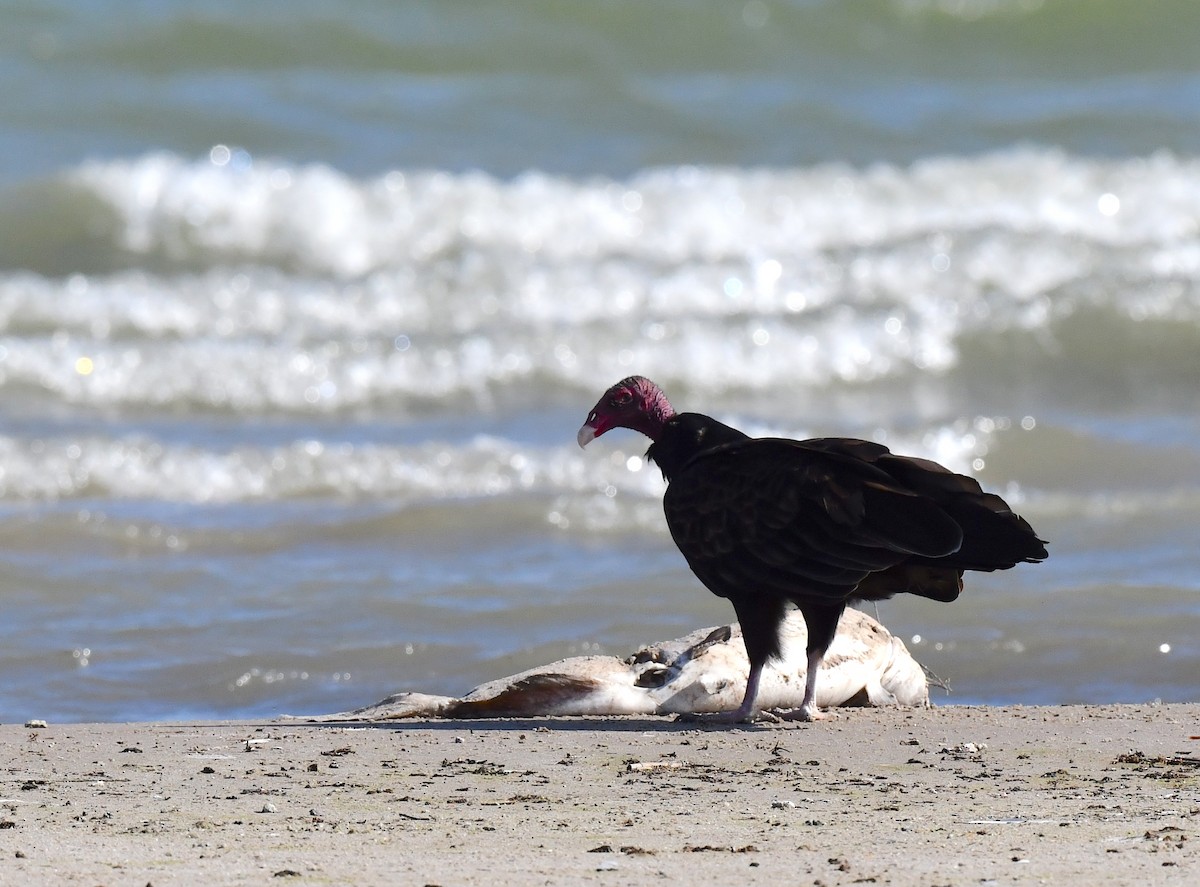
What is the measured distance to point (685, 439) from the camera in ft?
16.2

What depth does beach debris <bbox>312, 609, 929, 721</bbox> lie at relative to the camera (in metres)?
4.73

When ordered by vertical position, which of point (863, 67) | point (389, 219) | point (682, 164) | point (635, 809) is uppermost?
point (863, 67)

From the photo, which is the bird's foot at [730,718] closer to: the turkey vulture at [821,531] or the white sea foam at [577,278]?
the turkey vulture at [821,531]

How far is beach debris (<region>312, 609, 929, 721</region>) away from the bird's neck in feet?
1.65

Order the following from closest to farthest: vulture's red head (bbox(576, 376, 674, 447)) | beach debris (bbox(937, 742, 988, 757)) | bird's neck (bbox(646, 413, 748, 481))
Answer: beach debris (bbox(937, 742, 988, 757)), bird's neck (bbox(646, 413, 748, 481)), vulture's red head (bbox(576, 376, 674, 447))

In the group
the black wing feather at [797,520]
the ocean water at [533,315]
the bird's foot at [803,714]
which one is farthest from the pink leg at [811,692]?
the ocean water at [533,315]

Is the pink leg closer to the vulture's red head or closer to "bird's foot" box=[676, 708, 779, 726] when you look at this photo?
"bird's foot" box=[676, 708, 779, 726]

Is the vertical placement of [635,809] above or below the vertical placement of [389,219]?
below

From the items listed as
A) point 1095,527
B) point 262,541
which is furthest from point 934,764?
point 262,541

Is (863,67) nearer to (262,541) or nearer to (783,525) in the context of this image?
(262,541)

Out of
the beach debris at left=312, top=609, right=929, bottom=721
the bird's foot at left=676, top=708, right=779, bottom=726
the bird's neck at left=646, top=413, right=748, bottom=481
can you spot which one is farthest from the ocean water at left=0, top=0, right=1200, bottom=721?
the bird's neck at left=646, top=413, right=748, bottom=481

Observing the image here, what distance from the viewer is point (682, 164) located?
15.7 m

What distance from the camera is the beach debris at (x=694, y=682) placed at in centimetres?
473

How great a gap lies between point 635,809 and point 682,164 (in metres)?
12.6
